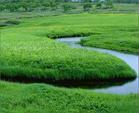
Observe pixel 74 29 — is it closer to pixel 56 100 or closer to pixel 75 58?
pixel 75 58

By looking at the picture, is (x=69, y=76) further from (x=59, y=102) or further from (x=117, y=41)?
(x=117, y=41)

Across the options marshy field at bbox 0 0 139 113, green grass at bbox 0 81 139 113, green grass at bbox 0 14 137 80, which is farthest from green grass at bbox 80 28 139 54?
green grass at bbox 0 81 139 113

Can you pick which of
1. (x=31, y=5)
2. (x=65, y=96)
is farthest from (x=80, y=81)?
(x=31, y=5)

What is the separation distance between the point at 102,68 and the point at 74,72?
212cm

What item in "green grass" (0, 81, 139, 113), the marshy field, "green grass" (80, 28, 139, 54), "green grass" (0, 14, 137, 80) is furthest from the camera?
"green grass" (80, 28, 139, 54)

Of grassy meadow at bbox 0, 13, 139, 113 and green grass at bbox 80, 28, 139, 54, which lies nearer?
grassy meadow at bbox 0, 13, 139, 113

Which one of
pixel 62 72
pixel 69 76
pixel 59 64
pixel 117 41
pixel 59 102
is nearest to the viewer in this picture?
pixel 59 102

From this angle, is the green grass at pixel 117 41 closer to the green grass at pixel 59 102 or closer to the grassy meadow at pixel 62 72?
the grassy meadow at pixel 62 72

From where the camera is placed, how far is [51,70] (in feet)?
84.7

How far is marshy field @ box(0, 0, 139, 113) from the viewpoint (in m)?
17.5

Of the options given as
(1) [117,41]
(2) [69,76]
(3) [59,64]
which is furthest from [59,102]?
(1) [117,41]

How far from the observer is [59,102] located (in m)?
17.7

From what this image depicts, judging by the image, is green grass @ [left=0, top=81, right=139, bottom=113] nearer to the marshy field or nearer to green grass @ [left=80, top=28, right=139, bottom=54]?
the marshy field

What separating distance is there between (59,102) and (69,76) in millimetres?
7882
